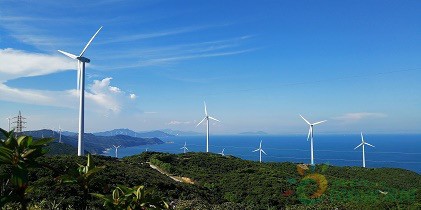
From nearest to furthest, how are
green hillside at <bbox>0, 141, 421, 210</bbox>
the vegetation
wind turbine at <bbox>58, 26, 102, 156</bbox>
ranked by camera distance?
the vegetation
green hillside at <bbox>0, 141, 421, 210</bbox>
wind turbine at <bbox>58, 26, 102, 156</bbox>

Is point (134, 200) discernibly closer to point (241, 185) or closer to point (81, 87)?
point (241, 185)

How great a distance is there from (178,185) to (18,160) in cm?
3112

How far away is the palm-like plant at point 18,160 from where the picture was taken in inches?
91.3

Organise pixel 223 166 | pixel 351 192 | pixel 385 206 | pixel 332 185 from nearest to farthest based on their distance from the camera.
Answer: pixel 385 206
pixel 351 192
pixel 332 185
pixel 223 166

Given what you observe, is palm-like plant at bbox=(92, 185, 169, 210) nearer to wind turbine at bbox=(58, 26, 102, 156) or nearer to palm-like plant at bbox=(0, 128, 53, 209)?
palm-like plant at bbox=(0, 128, 53, 209)

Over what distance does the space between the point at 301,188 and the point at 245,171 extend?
47.1ft

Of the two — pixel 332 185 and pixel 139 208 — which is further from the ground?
pixel 139 208

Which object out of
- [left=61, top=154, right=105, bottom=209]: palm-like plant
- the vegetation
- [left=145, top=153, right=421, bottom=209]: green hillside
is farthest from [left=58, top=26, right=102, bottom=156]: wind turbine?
[left=61, top=154, right=105, bottom=209]: palm-like plant

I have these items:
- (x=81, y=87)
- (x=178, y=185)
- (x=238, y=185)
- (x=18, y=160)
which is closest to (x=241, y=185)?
(x=238, y=185)

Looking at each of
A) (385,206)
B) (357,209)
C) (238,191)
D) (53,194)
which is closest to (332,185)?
(238,191)

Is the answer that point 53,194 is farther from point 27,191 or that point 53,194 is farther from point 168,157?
point 168,157

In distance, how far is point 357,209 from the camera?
17.4 metres

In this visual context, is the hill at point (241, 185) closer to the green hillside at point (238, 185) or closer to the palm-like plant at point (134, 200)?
the green hillside at point (238, 185)

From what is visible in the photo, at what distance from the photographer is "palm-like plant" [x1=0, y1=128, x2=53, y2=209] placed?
2.32 meters
